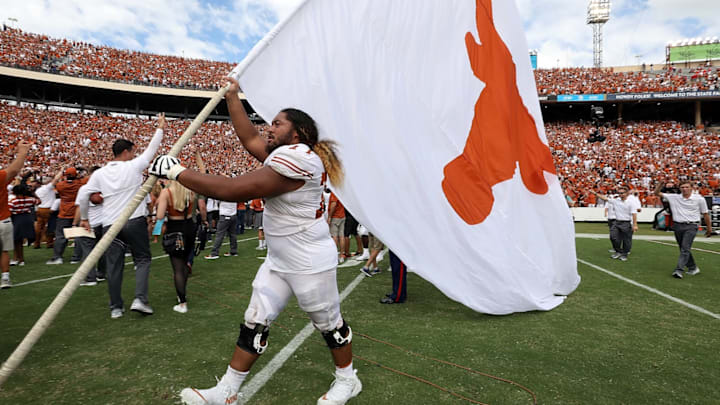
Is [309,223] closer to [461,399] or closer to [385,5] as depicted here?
[461,399]

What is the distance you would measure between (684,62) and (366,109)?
57.4 metres

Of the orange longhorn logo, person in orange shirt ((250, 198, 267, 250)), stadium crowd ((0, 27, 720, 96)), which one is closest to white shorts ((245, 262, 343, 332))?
the orange longhorn logo

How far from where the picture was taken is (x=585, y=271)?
798cm

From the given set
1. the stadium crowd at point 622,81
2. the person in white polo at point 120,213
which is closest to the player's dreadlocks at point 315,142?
the person in white polo at point 120,213

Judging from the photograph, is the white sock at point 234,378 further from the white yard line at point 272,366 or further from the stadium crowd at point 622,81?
the stadium crowd at point 622,81

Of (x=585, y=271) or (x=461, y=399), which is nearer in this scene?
(x=461, y=399)

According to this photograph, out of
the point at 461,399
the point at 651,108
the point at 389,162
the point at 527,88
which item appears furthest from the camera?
the point at 651,108

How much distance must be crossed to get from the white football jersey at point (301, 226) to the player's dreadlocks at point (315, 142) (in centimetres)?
15

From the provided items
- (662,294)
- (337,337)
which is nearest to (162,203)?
(337,337)

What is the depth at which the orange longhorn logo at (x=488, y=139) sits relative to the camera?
3475 mm

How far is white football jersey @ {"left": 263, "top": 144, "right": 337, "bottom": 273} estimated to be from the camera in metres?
2.36

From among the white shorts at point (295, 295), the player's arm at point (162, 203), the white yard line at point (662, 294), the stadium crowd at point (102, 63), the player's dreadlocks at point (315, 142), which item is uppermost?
the stadium crowd at point (102, 63)

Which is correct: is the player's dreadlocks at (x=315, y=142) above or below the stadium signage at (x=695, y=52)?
below

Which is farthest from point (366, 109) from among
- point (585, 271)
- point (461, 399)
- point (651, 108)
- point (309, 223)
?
point (651, 108)
